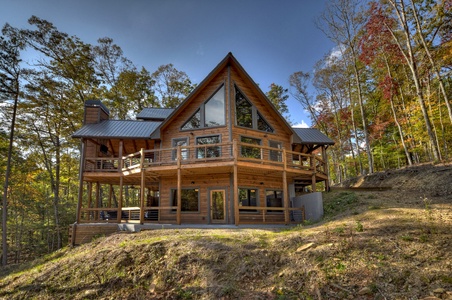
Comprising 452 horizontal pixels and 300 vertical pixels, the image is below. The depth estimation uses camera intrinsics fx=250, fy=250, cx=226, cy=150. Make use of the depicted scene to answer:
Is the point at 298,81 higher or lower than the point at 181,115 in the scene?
higher

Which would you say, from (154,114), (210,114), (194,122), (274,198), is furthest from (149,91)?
(274,198)

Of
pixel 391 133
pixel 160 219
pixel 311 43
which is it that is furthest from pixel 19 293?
pixel 391 133

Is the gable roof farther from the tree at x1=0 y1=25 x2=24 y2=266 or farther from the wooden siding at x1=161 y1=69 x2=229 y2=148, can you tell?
the tree at x1=0 y1=25 x2=24 y2=266

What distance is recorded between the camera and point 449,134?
21422 millimetres

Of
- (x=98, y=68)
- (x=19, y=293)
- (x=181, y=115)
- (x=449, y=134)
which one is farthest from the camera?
(x=98, y=68)

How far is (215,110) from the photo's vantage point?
16.4m

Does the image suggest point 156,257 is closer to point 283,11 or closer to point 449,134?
point 283,11

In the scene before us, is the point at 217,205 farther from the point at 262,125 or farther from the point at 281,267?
the point at 281,267

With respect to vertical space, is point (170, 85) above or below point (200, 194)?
above

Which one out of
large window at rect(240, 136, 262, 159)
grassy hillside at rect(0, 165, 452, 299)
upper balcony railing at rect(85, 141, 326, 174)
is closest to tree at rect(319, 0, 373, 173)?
upper balcony railing at rect(85, 141, 326, 174)

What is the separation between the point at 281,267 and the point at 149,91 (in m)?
28.8

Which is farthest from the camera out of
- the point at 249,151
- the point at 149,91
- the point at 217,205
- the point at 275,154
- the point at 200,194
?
the point at 149,91

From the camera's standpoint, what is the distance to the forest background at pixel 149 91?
1838cm

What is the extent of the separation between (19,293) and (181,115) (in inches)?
466
